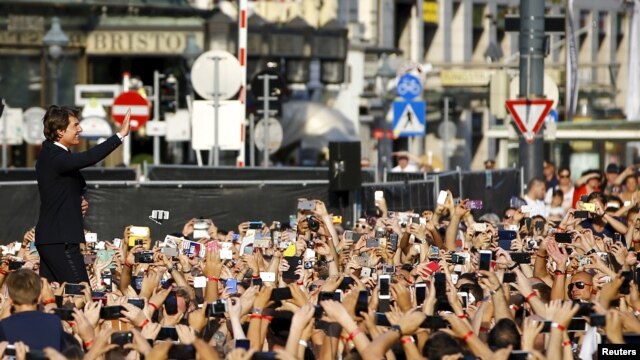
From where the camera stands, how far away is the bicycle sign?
1512 inches

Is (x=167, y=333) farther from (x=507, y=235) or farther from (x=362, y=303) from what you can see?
(x=507, y=235)

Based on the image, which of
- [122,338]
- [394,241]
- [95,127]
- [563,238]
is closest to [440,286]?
[122,338]

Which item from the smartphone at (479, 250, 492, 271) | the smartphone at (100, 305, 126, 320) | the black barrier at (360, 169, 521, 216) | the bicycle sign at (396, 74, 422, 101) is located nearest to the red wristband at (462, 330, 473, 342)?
the smartphone at (100, 305, 126, 320)

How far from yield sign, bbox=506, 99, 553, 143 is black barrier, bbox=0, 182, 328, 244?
3.71 meters

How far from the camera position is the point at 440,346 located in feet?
31.8

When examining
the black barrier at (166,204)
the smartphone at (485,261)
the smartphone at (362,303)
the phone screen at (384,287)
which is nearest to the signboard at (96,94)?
the black barrier at (166,204)

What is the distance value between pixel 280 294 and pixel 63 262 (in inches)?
98.4

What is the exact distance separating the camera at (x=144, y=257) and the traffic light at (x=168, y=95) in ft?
86.8

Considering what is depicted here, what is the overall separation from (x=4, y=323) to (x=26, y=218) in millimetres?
10248

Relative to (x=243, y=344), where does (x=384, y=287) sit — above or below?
above

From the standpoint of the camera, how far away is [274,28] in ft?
164

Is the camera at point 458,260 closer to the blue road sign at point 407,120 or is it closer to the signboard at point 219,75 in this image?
the signboard at point 219,75

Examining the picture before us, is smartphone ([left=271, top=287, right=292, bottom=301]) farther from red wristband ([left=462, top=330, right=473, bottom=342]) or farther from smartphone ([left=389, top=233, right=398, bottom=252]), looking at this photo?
smartphone ([left=389, top=233, right=398, bottom=252])

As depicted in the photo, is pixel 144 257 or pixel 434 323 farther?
pixel 144 257
